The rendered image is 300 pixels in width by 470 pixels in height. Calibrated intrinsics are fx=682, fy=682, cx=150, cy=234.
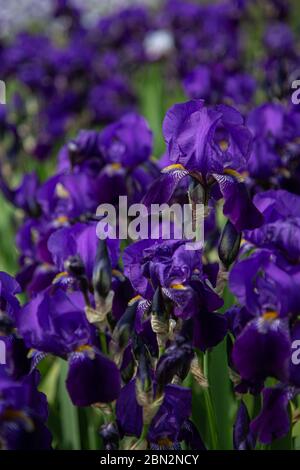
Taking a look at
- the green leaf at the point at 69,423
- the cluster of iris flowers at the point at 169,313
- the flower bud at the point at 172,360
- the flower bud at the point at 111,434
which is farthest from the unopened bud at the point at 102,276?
Result: the green leaf at the point at 69,423

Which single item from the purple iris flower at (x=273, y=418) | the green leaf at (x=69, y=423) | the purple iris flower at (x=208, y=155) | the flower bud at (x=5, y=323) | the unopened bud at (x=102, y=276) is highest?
the purple iris flower at (x=208, y=155)

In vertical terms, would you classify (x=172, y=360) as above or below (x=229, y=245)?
below

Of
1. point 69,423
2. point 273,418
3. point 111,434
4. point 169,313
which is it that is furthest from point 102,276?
point 69,423

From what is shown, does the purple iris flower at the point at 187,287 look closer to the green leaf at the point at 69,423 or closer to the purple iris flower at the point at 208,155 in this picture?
the purple iris flower at the point at 208,155

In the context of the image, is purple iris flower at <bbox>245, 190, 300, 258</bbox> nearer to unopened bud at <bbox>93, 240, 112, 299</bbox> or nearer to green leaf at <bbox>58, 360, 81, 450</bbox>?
unopened bud at <bbox>93, 240, 112, 299</bbox>

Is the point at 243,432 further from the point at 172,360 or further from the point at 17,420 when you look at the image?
the point at 17,420

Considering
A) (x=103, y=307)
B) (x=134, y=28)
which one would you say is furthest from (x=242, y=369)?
(x=134, y=28)

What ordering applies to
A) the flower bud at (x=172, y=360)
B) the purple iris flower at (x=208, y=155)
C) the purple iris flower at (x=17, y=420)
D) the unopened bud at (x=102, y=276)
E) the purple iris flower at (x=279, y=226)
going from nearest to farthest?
the purple iris flower at (x=17, y=420) < the flower bud at (x=172, y=360) < the unopened bud at (x=102, y=276) < the purple iris flower at (x=279, y=226) < the purple iris flower at (x=208, y=155)

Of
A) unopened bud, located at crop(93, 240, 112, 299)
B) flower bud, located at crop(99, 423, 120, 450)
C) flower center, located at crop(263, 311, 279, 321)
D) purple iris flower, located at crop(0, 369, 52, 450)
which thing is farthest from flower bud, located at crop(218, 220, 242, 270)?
purple iris flower, located at crop(0, 369, 52, 450)

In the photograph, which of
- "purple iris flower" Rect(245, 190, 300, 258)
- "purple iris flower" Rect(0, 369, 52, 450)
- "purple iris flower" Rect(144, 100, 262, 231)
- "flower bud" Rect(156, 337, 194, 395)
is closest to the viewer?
"purple iris flower" Rect(0, 369, 52, 450)

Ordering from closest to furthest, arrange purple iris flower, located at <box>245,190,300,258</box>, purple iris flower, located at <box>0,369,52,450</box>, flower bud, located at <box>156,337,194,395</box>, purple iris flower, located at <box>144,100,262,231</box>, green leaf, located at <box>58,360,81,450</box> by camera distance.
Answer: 1. purple iris flower, located at <box>0,369,52,450</box>
2. flower bud, located at <box>156,337,194,395</box>
3. purple iris flower, located at <box>245,190,300,258</box>
4. purple iris flower, located at <box>144,100,262,231</box>
5. green leaf, located at <box>58,360,81,450</box>
